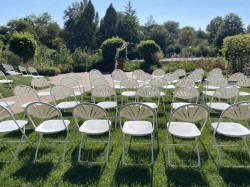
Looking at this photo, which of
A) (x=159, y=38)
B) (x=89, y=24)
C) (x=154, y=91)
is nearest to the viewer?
(x=154, y=91)

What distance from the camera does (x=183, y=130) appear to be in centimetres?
338

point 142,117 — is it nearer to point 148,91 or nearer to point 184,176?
point 184,176

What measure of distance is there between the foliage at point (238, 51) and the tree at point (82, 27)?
1179 inches

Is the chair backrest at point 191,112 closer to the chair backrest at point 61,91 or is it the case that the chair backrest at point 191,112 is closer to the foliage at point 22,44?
the chair backrest at point 61,91

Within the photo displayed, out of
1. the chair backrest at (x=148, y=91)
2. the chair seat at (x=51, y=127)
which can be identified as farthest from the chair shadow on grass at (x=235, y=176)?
the chair seat at (x=51, y=127)

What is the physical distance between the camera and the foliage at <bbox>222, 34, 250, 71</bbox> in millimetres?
12633

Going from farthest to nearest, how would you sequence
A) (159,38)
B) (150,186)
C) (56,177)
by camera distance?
1. (159,38)
2. (56,177)
3. (150,186)

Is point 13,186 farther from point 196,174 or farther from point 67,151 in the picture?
point 196,174

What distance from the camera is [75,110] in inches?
130

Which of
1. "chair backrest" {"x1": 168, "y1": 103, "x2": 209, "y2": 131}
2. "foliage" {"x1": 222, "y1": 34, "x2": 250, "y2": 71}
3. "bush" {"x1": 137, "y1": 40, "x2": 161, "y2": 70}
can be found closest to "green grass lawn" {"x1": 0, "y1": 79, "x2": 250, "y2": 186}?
"chair backrest" {"x1": 168, "y1": 103, "x2": 209, "y2": 131}

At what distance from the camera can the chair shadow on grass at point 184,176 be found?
2891 millimetres

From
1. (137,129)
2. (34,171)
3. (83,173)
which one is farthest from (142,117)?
(34,171)

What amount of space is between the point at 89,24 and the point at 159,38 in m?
13.6

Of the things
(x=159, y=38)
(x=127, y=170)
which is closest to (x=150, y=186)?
(x=127, y=170)
